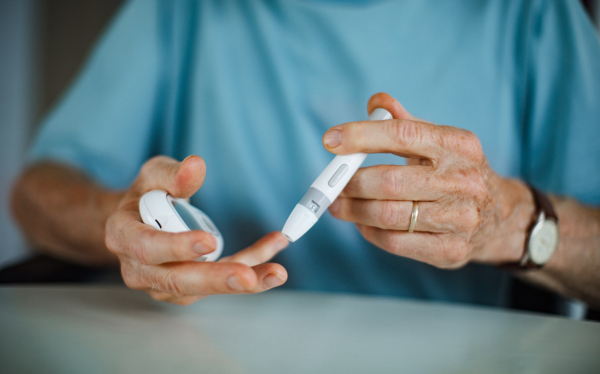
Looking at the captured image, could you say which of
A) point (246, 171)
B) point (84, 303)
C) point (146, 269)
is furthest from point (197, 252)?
point (246, 171)

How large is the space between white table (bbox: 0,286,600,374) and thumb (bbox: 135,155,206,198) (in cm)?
14

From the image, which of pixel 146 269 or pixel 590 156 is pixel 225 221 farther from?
pixel 590 156

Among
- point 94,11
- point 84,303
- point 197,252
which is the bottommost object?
point 84,303

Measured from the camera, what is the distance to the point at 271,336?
1.22 feet

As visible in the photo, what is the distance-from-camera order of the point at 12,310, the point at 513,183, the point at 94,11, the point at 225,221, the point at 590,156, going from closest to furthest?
the point at 12,310 < the point at 513,183 < the point at 590,156 < the point at 225,221 < the point at 94,11

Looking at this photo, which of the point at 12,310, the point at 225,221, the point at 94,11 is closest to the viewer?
the point at 12,310

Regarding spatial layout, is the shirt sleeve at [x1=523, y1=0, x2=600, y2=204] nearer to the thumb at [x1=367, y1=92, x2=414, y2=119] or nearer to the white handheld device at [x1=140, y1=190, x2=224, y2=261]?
the thumb at [x1=367, y1=92, x2=414, y2=119]

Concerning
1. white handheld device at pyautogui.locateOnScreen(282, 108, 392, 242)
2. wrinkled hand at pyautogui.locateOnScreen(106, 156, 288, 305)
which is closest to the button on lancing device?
white handheld device at pyautogui.locateOnScreen(282, 108, 392, 242)

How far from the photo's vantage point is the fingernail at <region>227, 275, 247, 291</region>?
300 millimetres

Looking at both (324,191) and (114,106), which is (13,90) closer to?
(114,106)

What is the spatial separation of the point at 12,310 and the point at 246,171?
413 millimetres

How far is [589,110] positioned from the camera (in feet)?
2.11

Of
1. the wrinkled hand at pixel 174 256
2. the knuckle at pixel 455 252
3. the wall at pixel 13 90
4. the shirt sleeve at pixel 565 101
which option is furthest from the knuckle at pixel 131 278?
the wall at pixel 13 90

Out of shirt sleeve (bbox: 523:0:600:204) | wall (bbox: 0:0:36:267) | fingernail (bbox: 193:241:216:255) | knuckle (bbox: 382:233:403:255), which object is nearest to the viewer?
fingernail (bbox: 193:241:216:255)
